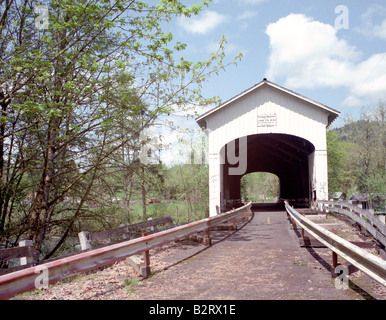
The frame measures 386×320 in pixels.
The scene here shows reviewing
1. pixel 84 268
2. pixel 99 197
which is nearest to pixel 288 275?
pixel 84 268

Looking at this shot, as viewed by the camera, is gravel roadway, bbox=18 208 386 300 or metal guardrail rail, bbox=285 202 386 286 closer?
metal guardrail rail, bbox=285 202 386 286

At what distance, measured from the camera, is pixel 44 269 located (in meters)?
3.18

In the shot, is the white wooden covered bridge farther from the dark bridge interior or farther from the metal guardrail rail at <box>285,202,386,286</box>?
the metal guardrail rail at <box>285,202,386,286</box>

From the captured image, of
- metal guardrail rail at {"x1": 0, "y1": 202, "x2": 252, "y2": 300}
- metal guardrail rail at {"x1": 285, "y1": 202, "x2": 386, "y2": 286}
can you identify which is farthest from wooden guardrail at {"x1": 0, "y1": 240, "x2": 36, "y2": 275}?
metal guardrail rail at {"x1": 285, "y1": 202, "x2": 386, "y2": 286}

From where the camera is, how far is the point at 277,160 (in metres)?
33.0

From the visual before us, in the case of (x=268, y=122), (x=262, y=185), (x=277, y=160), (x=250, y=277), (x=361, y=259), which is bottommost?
(x=262, y=185)

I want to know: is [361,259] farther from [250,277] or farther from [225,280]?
[225,280]

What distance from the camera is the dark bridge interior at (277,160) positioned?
2145 cm

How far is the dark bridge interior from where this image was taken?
70.4 ft

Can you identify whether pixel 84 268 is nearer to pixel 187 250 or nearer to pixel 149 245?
pixel 149 245

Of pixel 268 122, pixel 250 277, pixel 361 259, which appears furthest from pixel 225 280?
pixel 268 122
